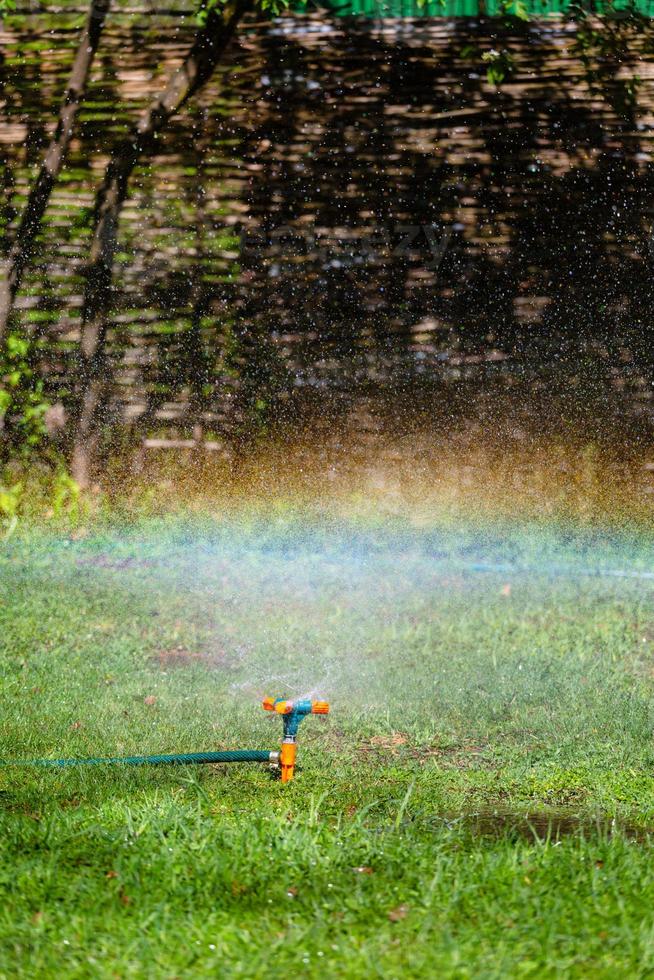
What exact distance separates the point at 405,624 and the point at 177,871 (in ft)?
11.4

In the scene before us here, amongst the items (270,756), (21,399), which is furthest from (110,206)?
(270,756)

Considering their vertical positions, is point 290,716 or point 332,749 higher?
point 290,716

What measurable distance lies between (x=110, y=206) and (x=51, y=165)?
1.92 ft

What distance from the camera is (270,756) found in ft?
12.0

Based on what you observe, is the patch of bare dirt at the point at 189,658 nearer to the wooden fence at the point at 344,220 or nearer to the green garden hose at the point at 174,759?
the green garden hose at the point at 174,759

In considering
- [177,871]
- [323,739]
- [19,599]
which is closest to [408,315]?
[19,599]

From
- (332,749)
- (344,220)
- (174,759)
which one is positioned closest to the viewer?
(174,759)

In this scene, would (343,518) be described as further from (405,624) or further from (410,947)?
(410,947)

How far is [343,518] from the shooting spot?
28.4 feet

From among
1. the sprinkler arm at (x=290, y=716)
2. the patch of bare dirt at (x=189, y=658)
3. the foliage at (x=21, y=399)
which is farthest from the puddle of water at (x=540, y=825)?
the foliage at (x=21, y=399)

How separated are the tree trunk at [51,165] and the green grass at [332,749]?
84.2 inches

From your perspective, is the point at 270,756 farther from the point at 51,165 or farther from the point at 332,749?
the point at 51,165

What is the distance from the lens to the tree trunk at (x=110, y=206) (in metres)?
8.84

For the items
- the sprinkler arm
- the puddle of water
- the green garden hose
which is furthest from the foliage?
the puddle of water
